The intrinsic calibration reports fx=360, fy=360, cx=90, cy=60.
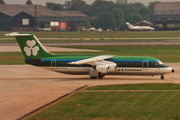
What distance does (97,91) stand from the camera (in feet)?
119

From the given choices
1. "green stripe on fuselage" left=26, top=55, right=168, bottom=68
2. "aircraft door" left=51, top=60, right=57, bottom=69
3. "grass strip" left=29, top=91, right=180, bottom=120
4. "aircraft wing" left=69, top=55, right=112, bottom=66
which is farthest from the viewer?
"aircraft door" left=51, top=60, right=57, bottom=69

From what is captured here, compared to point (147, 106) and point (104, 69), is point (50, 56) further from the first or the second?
point (147, 106)

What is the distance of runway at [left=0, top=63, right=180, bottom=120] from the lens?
97.0 ft

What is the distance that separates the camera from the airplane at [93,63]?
45.2 meters

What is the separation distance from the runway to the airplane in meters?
1.08

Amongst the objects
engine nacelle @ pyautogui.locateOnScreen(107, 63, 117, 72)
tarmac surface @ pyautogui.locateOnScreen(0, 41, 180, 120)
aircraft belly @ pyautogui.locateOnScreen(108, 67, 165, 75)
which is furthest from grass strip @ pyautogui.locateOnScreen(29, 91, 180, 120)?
aircraft belly @ pyautogui.locateOnScreen(108, 67, 165, 75)

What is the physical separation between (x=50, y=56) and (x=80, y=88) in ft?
32.0

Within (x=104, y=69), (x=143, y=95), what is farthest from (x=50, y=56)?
(x=143, y=95)

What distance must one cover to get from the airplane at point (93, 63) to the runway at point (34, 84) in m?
1.08

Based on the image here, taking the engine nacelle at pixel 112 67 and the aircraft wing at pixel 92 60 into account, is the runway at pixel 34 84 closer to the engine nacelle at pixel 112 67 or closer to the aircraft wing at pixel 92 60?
the engine nacelle at pixel 112 67

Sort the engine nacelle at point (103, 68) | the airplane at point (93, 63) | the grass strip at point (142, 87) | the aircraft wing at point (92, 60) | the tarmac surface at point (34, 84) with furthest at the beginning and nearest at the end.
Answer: the airplane at point (93, 63) < the engine nacelle at point (103, 68) < the aircraft wing at point (92, 60) < the grass strip at point (142, 87) < the tarmac surface at point (34, 84)

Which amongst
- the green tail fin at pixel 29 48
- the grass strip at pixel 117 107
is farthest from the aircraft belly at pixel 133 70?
the grass strip at pixel 117 107

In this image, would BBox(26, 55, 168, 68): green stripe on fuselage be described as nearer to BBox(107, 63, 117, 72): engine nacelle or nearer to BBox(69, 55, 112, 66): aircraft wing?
BBox(107, 63, 117, 72): engine nacelle

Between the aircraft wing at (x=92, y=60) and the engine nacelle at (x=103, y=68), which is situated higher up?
the aircraft wing at (x=92, y=60)
